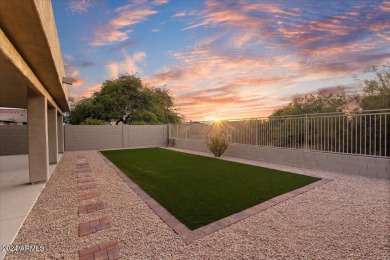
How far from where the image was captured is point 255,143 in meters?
8.56

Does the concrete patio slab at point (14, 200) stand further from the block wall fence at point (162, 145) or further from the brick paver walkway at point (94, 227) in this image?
the block wall fence at point (162, 145)

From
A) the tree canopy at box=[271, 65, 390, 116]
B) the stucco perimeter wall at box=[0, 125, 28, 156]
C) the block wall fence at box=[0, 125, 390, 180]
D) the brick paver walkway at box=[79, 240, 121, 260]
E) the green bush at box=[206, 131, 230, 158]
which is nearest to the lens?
the brick paver walkway at box=[79, 240, 121, 260]

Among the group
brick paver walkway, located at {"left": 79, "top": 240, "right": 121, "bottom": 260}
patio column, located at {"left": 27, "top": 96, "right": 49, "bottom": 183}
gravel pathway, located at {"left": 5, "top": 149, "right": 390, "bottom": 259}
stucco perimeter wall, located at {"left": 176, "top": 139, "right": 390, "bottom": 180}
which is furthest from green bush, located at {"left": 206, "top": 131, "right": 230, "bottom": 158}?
brick paver walkway, located at {"left": 79, "top": 240, "right": 121, "bottom": 260}

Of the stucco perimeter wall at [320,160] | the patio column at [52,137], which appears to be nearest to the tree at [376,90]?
the stucco perimeter wall at [320,160]

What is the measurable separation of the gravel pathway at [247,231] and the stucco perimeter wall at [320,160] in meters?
1.59

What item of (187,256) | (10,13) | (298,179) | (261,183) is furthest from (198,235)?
(298,179)

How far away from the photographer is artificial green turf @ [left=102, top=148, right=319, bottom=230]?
3.31m

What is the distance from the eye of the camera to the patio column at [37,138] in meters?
4.98

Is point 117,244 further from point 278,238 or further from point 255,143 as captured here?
point 255,143

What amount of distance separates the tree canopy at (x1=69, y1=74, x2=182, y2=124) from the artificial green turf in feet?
45.0

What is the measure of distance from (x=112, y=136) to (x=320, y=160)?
1270 cm

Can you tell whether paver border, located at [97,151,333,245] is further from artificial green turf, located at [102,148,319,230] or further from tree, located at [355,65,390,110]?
tree, located at [355,65,390,110]

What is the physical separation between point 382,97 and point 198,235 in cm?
841

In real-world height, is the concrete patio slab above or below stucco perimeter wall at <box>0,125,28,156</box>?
below
